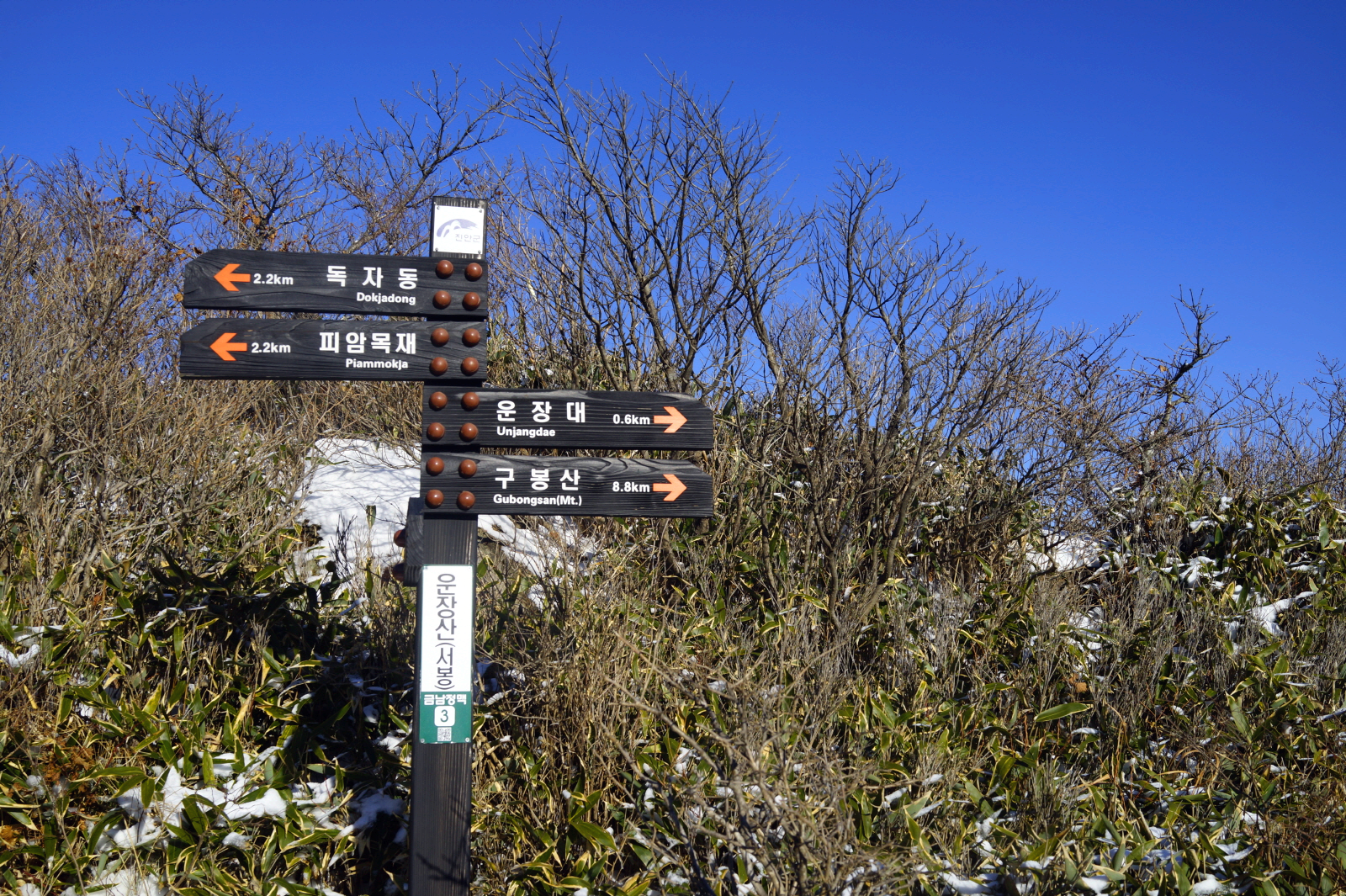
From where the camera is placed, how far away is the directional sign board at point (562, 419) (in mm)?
3619

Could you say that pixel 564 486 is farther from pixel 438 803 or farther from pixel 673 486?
→ pixel 438 803

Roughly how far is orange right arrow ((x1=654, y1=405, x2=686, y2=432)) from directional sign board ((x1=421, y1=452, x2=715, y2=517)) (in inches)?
5.9

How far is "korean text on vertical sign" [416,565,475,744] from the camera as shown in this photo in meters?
3.54

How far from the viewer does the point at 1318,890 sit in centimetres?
372

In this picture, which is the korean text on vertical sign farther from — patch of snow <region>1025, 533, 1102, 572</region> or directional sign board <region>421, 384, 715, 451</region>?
patch of snow <region>1025, 533, 1102, 572</region>

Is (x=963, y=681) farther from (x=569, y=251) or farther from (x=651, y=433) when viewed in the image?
(x=569, y=251)

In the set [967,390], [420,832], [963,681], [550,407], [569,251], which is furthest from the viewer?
[569,251]

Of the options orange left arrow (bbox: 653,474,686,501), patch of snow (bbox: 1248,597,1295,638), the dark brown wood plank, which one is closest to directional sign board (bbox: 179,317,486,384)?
the dark brown wood plank

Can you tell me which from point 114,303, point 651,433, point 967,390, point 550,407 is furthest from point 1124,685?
point 114,303

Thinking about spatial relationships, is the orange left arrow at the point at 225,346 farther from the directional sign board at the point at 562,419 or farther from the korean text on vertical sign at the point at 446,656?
the korean text on vertical sign at the point at 446,656

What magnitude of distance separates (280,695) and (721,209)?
4891 mm

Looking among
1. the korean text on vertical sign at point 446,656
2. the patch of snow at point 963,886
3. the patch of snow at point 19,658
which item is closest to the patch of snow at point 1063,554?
the patch of snow at point 963,886

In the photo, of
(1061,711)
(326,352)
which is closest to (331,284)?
(326,352)

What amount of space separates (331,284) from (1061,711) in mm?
3982
